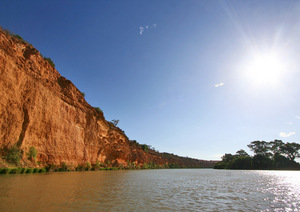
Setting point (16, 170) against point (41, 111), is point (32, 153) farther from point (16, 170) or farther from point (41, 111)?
point (41, 111)

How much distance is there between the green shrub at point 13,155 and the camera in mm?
17734

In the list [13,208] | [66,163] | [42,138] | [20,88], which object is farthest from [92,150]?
[13,208]

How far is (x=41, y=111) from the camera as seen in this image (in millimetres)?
24484

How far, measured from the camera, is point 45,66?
27.7 m

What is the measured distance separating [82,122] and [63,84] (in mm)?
8241

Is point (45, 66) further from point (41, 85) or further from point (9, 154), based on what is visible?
point (9, 154)

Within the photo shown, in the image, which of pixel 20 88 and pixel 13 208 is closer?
pixel 13 208

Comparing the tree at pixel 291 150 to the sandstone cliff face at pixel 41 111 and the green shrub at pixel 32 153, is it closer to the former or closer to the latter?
the sandstone cliff face at pixel 41 111

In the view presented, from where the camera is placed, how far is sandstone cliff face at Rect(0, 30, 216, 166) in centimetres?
1958

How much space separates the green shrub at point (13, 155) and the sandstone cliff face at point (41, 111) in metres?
0.73

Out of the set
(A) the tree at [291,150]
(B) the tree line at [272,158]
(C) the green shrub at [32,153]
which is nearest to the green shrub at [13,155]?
(C) the green shrub at [32,153]

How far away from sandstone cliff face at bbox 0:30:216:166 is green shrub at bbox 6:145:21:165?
28.9 inches

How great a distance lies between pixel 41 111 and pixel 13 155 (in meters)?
7.91

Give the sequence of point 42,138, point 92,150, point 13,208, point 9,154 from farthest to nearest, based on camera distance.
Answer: point 92,150 < point 42,138 < point 9,154 < point 13,208
